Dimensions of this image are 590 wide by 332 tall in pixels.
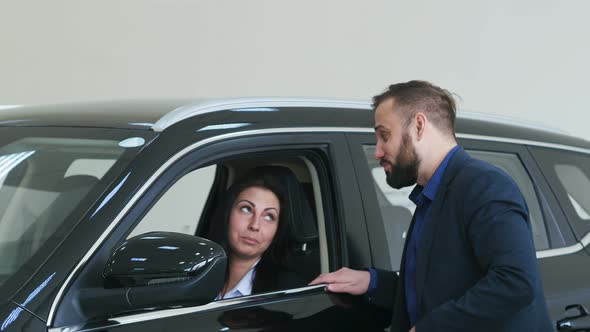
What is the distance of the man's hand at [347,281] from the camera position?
2316 millimetres

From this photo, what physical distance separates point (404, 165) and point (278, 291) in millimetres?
467

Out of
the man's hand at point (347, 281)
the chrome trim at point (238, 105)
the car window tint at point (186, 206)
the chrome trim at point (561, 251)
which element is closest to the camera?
the chrome trim at point (238, 105)

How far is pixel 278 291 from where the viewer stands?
89.2 inches

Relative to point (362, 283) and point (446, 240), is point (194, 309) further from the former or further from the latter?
point (446, 240)

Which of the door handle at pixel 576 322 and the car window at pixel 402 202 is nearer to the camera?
the car window at pixel 402 202

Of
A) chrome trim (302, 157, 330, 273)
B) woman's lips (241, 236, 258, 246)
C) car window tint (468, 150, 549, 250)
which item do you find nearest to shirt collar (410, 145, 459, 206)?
chrome trim (302, 157, 330, 273)

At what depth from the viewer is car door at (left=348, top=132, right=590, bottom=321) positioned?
2486mm

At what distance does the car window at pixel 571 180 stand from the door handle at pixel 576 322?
1.24 ft

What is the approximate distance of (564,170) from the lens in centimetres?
321

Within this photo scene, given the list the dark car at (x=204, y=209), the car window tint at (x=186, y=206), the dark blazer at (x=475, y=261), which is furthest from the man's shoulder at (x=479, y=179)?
the car window tint at (x=186, y=206)

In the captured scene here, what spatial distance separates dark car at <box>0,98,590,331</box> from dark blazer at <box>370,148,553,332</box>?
6cm

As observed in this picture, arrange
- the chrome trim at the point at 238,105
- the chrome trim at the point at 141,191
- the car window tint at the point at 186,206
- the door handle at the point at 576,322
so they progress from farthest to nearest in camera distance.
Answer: the car window tint at the point at 186,206 < the door handle at the point at 576,322 < the chrome trim at the point at 238,105 < the chrome trim at the point at 141,191

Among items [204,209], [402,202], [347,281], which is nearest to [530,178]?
[402,202]

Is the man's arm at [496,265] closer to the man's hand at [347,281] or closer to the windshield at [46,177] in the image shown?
the man's hand at [347,281]
